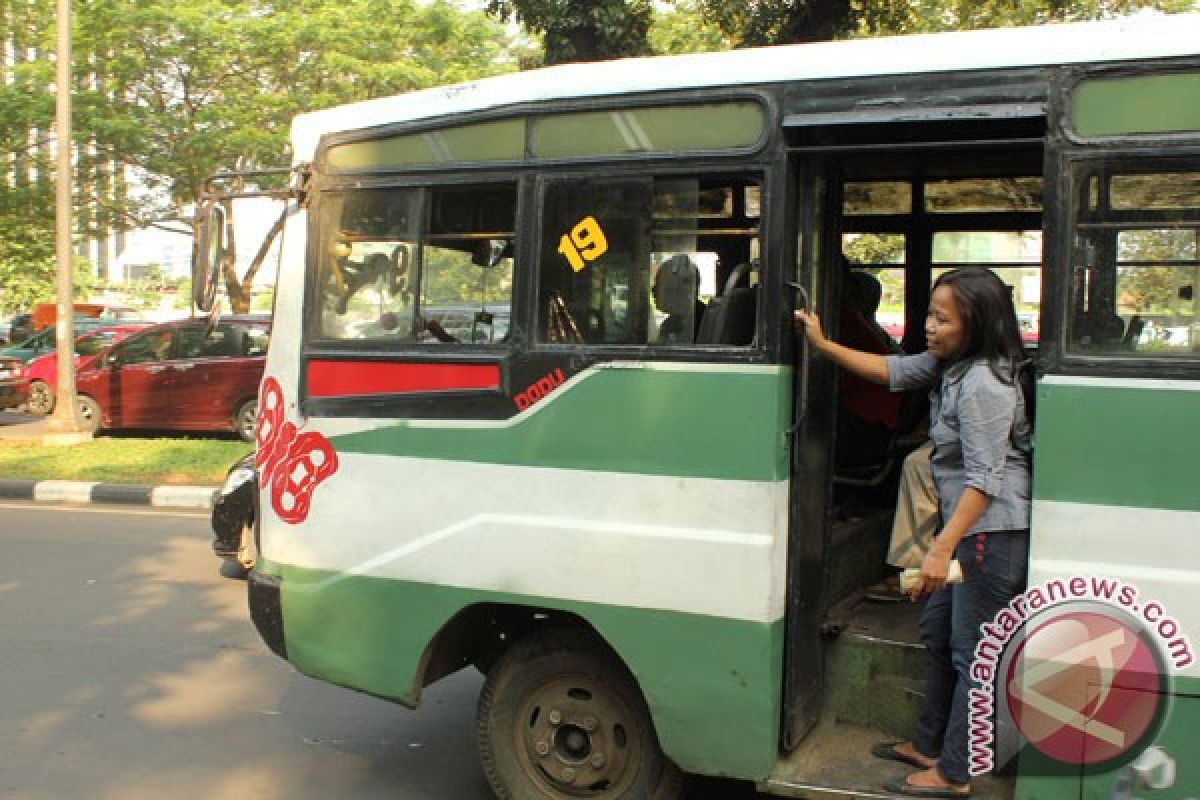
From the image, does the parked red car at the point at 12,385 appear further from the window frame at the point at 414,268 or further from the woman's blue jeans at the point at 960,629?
the woman's blue jeans at the point at 960,629

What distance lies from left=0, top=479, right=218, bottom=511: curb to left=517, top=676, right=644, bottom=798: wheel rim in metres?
7.06

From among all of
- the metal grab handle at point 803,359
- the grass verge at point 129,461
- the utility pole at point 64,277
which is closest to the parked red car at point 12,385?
→ the grass verge at point 129,461

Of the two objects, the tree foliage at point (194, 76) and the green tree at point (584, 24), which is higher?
the tree foliage at point (194, 76)

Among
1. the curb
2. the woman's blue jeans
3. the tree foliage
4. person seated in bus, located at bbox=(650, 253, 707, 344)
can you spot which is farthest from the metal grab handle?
the tree foliage

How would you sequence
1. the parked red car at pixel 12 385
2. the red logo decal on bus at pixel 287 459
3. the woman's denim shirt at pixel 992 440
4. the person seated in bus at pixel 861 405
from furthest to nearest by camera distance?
1. the parked red car at pixel 12 385
2. the person seated in bus at pixel 861 405
3. the red logo decal on bus at pixel 287 459
4. the woman's denim shirt at pixel 992 440

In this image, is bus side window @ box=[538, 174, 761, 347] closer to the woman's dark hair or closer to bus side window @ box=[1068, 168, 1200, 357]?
the woman's dark hair

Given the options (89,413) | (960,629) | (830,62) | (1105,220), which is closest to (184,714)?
(960,629)

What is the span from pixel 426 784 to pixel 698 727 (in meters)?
1.46

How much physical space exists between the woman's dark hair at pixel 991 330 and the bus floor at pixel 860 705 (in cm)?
99

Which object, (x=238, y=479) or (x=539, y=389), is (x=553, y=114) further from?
(x=238, y=479)

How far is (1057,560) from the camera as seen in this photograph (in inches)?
116

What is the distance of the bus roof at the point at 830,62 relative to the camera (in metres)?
2.87

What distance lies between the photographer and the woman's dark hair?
3119 mm

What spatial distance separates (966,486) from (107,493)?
9.37 m
